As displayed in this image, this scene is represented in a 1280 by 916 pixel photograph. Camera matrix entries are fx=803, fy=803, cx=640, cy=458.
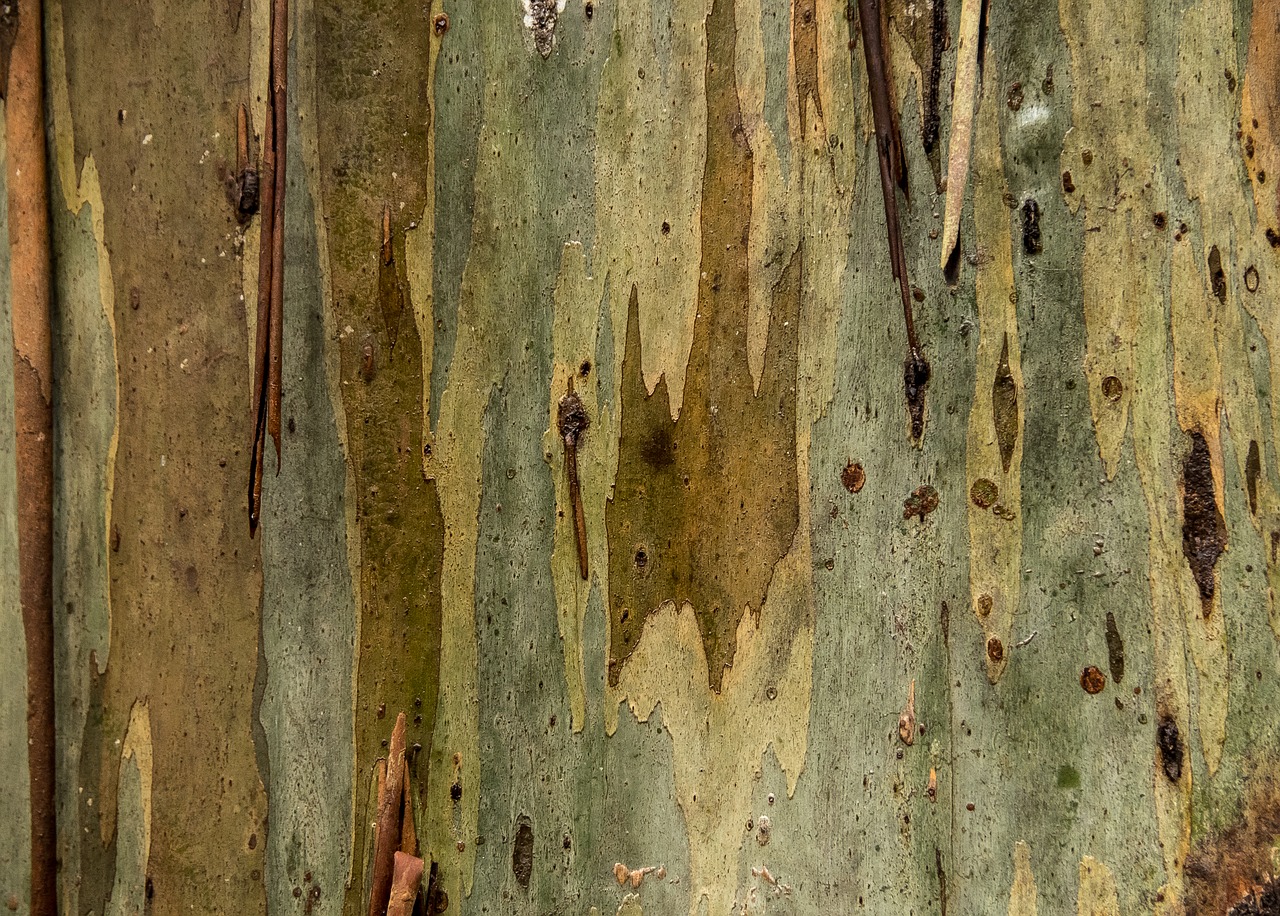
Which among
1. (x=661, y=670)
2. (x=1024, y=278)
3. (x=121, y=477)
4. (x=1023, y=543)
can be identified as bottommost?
(x=661, y=670)

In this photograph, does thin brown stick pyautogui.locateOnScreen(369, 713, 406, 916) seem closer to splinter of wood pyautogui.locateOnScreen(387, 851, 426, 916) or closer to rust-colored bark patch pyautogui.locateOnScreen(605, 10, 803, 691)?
splinter of wood pyautogui.locateOnScreen(387, 851, 426, 916)

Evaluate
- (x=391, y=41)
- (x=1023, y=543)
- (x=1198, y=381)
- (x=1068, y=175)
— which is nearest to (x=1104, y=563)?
(x=1023, y=543)

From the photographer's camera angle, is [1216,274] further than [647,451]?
No

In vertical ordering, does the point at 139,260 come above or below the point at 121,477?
above

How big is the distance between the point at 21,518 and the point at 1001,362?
1.01 m

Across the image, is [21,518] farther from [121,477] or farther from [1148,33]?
[1148,33]

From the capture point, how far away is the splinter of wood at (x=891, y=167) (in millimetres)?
811

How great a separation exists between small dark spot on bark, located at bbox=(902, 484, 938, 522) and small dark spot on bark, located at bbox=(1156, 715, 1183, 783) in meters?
0.28

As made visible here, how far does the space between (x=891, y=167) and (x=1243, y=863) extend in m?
0.74

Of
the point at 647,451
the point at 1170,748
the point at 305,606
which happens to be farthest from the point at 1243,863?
the point at 305,606

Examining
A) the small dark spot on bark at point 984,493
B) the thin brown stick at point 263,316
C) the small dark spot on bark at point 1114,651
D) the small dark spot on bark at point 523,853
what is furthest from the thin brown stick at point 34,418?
the small dark spot on bark at point 1114,651

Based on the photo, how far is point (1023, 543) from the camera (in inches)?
31.3

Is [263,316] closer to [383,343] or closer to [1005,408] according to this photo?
[383,343]

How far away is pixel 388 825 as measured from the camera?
820 mm
